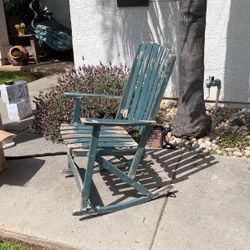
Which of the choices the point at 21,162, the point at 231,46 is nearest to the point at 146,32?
the point at 231,46

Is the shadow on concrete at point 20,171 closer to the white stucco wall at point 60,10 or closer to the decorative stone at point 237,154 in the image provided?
the decorative stone at point 237,154

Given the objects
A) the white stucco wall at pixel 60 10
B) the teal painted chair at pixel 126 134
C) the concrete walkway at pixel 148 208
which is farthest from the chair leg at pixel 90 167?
the white stucco wall at pixel 60 10

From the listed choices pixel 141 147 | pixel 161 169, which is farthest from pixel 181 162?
pixel 141 147

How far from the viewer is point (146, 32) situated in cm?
529

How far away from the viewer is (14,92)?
4.83 meters

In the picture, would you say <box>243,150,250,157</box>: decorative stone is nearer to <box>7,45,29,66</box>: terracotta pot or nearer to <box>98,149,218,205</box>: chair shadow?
<box>98,149,218,205</box>: chair shadow

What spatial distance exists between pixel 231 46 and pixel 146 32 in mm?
1223

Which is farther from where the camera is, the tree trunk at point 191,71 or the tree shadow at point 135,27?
the tree shadow at point 135,27

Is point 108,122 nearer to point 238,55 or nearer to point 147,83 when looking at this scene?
point 147,83

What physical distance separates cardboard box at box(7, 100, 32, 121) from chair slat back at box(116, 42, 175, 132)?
185cm

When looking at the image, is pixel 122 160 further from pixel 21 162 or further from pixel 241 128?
pixel 241 128

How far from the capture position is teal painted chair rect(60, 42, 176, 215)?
280 cm

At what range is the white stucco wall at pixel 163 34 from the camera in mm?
4816

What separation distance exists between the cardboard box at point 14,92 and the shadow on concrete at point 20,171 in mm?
1287
